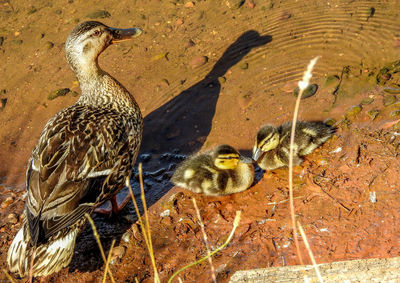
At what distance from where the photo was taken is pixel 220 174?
323 centimetres

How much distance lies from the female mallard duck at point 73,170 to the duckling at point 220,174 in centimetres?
46

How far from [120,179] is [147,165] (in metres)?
0.70

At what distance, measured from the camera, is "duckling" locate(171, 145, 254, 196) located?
10.4 ft

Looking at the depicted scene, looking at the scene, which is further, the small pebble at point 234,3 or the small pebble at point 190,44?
the small pebble at point 234,3

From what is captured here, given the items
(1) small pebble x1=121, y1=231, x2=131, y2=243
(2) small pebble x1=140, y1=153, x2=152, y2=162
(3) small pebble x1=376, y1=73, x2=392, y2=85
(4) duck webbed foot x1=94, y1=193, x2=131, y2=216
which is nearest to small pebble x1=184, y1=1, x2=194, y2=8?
(2) small pebble x1=140, y1=153, x2=152, y2=162

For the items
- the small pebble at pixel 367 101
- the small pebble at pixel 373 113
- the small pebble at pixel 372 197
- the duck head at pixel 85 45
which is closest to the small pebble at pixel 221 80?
the duck head at pixel 85 45

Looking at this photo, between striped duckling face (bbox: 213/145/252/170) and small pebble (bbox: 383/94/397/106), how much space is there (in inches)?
52.4

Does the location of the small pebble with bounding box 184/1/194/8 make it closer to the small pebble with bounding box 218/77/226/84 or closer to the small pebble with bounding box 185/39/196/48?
the small pebble with bounding box 185/39/196/48

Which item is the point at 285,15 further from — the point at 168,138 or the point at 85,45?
the point at 85,45

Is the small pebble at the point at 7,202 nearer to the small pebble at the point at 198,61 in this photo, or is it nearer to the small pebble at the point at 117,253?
the small pebble at the point at 117,253

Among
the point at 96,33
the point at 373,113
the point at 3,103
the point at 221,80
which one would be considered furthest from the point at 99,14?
the point at 373,113

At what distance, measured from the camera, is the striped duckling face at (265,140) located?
327cm

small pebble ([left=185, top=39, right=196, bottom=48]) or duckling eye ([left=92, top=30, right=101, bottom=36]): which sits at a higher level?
duckling eye ([left=92, top=30, right=101, bottom=36])

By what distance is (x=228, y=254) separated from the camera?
2.64m
